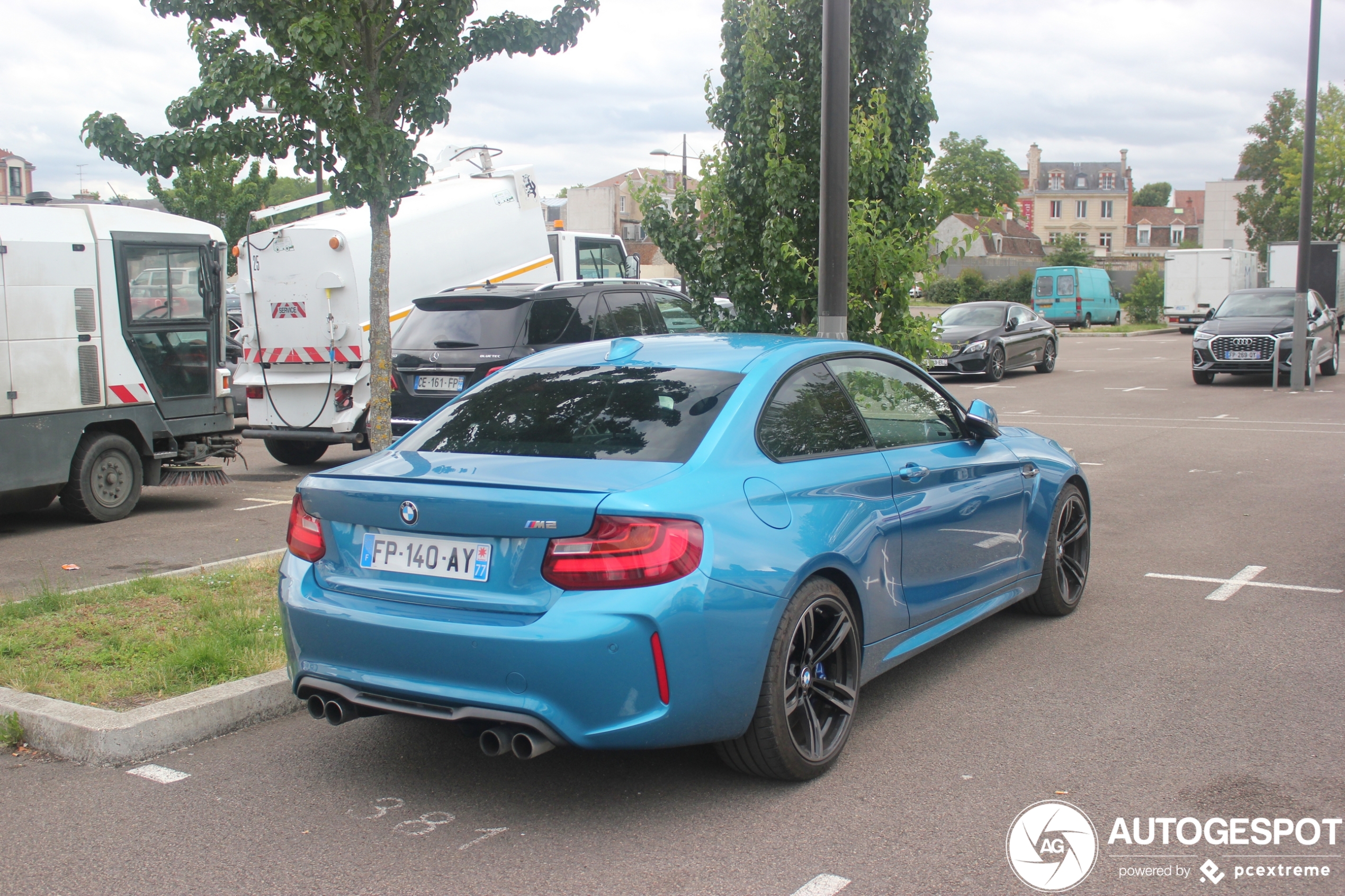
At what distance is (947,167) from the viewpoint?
10144 cm

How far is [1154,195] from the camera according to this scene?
16388cm

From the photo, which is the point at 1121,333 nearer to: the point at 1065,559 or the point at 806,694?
the point at 1065,559

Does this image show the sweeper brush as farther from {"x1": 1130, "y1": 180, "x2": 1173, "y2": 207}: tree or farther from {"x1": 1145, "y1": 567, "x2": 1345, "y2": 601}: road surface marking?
{"x1": 1130, "y1": 180, "x2": 1173, "y2": 207}: tree

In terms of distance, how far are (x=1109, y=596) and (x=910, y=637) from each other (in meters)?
2.44

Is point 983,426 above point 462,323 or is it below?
below

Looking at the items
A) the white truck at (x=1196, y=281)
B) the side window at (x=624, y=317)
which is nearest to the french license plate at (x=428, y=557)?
the side window at (x=624, y=317)

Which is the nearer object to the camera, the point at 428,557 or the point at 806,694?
the point at 428,557

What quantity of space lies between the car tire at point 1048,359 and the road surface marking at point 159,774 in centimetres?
2346

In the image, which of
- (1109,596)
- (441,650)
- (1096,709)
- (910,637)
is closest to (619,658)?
(441,650)

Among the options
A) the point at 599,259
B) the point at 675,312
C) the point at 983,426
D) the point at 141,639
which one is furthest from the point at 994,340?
the point at 141,639

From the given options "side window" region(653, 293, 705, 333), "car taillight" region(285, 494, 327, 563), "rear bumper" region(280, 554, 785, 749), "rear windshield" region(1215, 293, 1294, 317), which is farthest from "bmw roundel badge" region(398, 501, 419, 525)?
"rear windshield" region(1215, 293, 1294, 317)

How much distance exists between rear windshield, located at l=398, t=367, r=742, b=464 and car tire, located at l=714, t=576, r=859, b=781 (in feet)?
2.23

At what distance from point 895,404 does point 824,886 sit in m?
2.36

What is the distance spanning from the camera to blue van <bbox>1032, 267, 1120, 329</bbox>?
45.9 m
